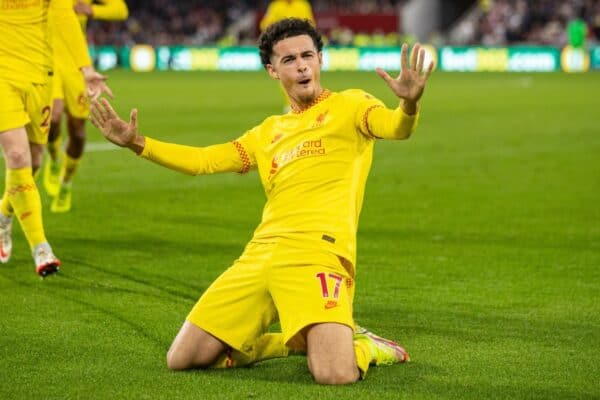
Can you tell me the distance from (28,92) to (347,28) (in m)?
43.8

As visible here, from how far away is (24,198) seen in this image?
802cm

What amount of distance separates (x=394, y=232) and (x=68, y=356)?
4583 millimetres

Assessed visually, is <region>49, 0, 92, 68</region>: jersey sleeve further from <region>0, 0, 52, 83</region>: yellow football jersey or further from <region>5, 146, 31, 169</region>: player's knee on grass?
<region>5, 146, 31, 169</region>: player's knee on grass

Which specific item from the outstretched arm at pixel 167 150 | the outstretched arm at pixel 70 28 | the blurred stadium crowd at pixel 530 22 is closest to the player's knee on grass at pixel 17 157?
the outstretched arm at pixel 70 28

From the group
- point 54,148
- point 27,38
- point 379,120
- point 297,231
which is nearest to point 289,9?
point 54,148

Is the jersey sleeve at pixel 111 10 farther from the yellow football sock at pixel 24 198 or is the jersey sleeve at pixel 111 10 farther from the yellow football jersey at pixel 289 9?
the yellow football jersey at pixel 289 9

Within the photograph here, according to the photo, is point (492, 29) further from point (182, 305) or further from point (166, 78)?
point (182, 305)

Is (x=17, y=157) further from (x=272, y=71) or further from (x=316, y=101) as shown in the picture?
(x=316, y=101)

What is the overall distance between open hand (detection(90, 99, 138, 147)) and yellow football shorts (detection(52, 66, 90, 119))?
5.25 m

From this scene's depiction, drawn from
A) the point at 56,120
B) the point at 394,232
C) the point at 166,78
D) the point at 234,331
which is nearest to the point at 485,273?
the point at 394,232

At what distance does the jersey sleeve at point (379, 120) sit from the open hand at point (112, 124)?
3.58 feet

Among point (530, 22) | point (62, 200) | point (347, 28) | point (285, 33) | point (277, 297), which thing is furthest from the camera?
A: point (347, 28)

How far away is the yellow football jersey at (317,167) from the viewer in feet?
18.9

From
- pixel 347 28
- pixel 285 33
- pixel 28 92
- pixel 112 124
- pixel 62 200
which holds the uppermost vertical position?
pixel 285 33
